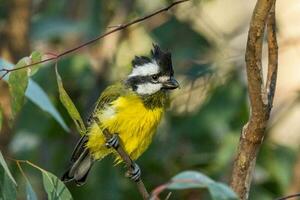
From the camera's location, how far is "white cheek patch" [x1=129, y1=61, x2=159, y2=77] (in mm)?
3760

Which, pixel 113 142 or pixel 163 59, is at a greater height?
pixel 163 59

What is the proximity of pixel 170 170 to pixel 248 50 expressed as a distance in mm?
2841

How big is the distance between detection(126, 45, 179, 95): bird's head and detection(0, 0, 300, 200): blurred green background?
29.7 inches

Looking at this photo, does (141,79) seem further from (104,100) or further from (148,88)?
(104,100)

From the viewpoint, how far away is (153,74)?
12.3 feet

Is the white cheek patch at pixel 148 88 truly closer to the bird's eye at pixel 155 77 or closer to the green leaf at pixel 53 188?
the bird's eye at pixel 155 77

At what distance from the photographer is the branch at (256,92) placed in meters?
2.35

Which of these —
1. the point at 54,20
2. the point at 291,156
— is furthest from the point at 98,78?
the point at 291,156

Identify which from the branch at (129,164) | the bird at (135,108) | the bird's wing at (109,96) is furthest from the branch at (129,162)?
the bird's wing at (109,96)

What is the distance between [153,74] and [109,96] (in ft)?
0.67

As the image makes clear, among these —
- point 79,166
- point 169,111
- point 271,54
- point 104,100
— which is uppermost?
point 271,54

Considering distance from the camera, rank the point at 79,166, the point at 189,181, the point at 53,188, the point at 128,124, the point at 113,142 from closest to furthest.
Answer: the point at 189,181
the point at 53,188
the point at 113,142
the point at 128,124
the point at 79,166

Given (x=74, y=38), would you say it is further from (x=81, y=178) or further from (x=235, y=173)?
(x=235, y=173)

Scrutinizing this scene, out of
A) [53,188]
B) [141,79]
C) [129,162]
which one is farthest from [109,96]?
Result: [53,188]
